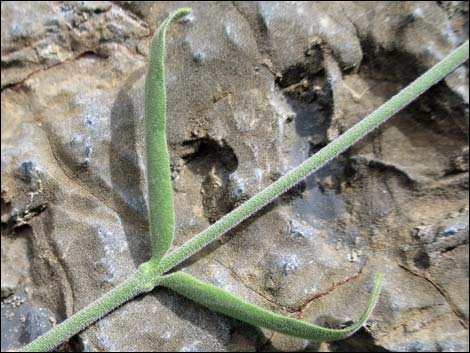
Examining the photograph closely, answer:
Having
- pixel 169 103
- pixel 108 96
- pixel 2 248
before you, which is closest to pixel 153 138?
pixel 169 103

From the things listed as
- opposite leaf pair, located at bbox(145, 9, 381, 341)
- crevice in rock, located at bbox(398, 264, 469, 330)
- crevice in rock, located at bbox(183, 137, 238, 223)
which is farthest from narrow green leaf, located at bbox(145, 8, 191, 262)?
crevice in rock, located at bbox(398, 264, 469, 330)

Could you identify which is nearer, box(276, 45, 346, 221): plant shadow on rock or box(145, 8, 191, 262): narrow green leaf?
box(145, 8, 191, 262): narrow green leaf

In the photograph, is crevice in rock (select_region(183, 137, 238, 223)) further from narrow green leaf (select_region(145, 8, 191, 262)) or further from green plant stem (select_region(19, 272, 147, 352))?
→ green plant stem (select_region(19, 272, 147, 352))

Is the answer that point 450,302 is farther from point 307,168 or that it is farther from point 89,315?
point 89,315

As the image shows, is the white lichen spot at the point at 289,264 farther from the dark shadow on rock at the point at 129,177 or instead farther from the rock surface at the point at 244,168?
the dark shadow on rock at the point at 129,177

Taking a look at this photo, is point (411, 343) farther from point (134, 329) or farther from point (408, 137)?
point (134, 329)

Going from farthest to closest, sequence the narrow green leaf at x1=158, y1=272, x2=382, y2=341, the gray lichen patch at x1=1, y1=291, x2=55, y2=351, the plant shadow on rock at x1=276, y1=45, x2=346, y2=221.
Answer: the plant shadow on rock at x1=276, y1=45, x2=346, y2=221 → the gray lichen patch at x1=1, y1=291, x2=55, y2=351 → the narrow green leaf at x1=158, y1=272, x2=382, y2=341
